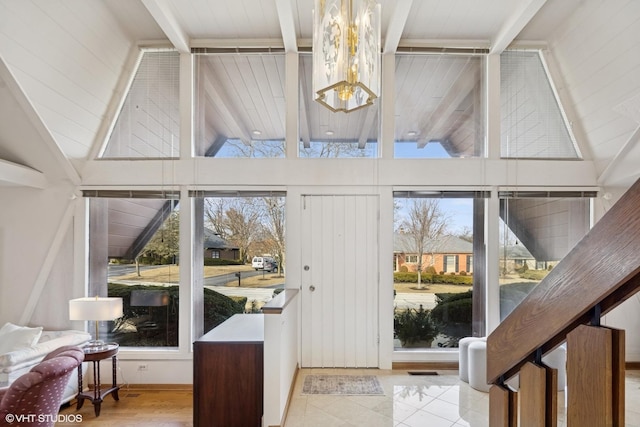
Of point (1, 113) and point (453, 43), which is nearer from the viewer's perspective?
point (1, 113)

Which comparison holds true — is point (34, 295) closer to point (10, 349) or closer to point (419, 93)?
point (10, 349)

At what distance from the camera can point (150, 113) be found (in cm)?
412

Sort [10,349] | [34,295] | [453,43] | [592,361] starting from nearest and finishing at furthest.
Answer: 1. [592,361]
2. [10,349]
3. [34,295]
4. [453,43]

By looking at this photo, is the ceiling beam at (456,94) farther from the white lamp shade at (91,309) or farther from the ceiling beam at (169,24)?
the white lamp shade at (91,309)

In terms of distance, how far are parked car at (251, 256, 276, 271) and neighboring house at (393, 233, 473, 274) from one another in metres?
1.43

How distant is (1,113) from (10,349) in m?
2.10

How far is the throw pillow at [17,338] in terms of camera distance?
3244 millimetres

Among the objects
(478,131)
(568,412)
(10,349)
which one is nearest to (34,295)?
(10,349)

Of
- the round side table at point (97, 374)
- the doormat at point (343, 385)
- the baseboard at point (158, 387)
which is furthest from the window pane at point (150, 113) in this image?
the doormat at point (343, 385)

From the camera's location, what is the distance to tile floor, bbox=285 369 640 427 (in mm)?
2918

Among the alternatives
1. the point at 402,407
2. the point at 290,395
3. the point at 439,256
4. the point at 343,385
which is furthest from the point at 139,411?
the point at 439,256

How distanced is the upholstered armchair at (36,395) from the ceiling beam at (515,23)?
4576 millimetres

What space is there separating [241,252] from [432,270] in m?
2.18

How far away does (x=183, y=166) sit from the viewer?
4012mm
